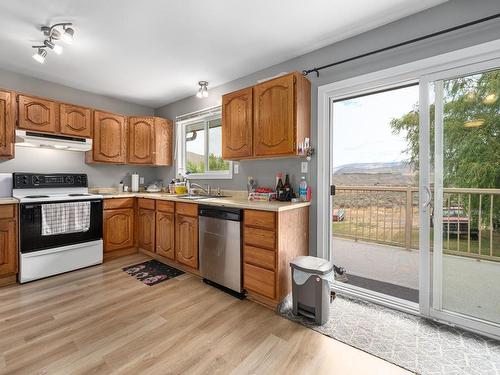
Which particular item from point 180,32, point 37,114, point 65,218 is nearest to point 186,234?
point 65,218

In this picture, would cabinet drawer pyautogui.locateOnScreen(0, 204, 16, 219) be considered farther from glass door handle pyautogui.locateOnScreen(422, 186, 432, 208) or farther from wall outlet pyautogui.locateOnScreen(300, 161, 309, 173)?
glass door handle pyautogui.locateOnScreen(422, 186, 432, 208)

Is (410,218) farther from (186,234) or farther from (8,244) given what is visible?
(8,244)

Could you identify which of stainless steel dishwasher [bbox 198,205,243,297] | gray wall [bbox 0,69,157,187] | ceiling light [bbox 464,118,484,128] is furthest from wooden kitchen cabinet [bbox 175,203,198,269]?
ceiling light [bbox 464,118,484,128]

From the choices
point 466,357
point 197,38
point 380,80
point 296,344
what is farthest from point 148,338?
point 380,80

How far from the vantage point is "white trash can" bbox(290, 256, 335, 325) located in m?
1.85

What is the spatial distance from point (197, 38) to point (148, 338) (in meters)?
2.63

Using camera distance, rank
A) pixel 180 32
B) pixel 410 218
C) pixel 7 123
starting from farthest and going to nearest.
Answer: pixel 410 218 → pixel 7 123 → pixel 180 32

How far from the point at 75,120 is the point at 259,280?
130 inches

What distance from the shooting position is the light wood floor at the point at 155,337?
4.78 ft

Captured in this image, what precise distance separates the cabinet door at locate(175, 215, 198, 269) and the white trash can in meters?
1.25

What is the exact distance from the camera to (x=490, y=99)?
172cm

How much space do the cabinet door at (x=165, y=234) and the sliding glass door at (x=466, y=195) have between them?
272 centimetres

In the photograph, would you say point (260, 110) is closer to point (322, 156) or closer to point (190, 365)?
point (322, 156)

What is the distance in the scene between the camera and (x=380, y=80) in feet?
6.93
